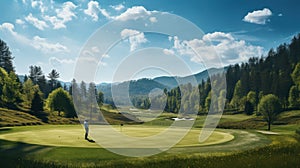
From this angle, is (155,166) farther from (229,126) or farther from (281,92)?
(281,92)

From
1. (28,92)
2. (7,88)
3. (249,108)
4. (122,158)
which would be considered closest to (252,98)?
(249,108)

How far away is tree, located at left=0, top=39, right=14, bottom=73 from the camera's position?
10719cm

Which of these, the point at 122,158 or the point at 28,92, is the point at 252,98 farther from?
the point at 122,158

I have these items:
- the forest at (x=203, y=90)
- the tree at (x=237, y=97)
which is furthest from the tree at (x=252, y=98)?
the tree at (x=237, y=97)

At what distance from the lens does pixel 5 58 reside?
354 ft

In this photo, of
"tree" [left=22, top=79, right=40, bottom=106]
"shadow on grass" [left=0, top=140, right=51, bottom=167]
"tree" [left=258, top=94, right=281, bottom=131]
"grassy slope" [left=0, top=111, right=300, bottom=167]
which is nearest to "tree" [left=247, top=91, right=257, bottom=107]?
"tree" [left=258, top=94, right=281, bottom=131]

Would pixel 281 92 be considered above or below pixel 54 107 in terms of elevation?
above

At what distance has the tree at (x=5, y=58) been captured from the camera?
107 m

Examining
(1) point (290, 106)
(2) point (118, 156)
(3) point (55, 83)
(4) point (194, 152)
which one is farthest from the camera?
(3) point (55, 83)

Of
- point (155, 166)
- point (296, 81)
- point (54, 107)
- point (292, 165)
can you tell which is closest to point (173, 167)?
point (155, 166)

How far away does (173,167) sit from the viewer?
18.0m

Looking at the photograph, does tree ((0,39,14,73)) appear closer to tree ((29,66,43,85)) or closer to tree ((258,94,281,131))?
tree ((29,66,43,85))

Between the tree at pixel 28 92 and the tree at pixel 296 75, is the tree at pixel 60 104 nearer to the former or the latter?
the tree at pixel 28 92

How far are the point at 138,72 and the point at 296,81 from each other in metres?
75.2
